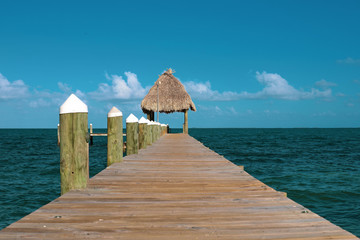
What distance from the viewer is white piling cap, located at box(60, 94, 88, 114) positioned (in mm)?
3537

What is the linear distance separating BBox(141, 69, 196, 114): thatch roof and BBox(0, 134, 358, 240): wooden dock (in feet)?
83.4

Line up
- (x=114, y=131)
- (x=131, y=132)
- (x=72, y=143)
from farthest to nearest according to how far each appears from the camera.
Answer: (x=131, y=132)
(x=114, y=131)
(x=72, y=143)

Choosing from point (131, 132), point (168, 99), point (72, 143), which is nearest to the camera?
point (72, 143)

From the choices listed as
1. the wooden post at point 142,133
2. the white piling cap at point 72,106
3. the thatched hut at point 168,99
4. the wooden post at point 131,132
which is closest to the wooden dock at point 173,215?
the white piling cap at point 72,106

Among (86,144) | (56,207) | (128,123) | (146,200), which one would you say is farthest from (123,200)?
(128,123)

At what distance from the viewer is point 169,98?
1194 inches

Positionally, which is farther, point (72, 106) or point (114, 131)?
point (114, 131)

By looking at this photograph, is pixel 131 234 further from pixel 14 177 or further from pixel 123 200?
pixel 14 177

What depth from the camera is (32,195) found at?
10.4 m

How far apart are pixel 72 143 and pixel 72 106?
43 cm

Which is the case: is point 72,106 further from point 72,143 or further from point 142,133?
point 142,133

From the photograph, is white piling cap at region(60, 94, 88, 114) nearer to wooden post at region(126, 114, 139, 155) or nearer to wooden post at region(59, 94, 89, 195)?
wooden post at region(59, 94, 89, 195)

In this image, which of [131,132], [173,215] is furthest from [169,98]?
[173,215]

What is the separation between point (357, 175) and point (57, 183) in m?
13.3
